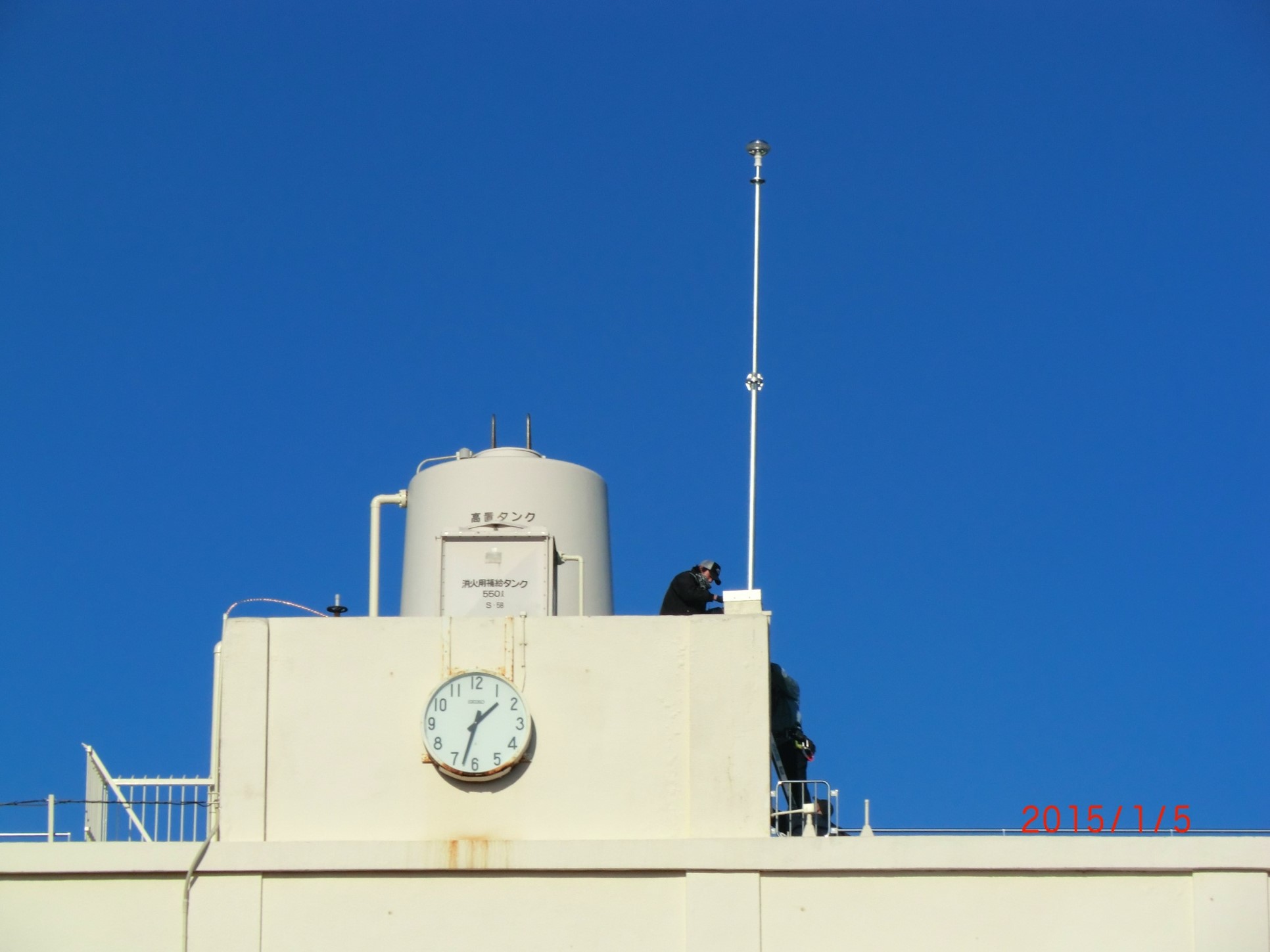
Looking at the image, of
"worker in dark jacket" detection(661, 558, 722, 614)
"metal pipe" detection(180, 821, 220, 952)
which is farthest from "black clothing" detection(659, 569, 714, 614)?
"metal pipe" detection(180, 821, 220, 952)

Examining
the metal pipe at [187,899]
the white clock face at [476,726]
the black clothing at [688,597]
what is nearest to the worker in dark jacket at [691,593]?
the black clothing at [688,597]

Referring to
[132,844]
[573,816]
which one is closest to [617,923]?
[573,816]

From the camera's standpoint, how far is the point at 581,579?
1972cm

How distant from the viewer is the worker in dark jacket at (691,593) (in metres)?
19.4

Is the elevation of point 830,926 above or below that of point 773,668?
below

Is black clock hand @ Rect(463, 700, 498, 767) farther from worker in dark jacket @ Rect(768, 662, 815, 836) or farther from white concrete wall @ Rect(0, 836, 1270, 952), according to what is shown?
worker in dark jacket @ Rect(768, 662, 815, 836)

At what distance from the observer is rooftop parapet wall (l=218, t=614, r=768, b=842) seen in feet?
57.0

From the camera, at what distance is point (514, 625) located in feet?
58.3

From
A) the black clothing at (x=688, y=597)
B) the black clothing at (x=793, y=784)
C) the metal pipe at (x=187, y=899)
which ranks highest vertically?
the black clothing at (x=688, y=597)

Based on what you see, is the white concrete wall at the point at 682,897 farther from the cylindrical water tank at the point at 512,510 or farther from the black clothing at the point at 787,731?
the cylindrical water tank at the point at 512,510

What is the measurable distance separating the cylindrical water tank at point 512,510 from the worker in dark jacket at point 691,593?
1032mm

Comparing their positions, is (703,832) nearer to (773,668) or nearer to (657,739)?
(657,739)

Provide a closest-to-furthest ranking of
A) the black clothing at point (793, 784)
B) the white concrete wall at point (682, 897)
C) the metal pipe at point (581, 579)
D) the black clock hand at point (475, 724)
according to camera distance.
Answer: the white concrete wall at point (682, 897) < the black clock hand at point (475, 724) < the black clothing at point (793, 784) < the metal pipe at point (581, 579)

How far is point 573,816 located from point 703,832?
124 cm
